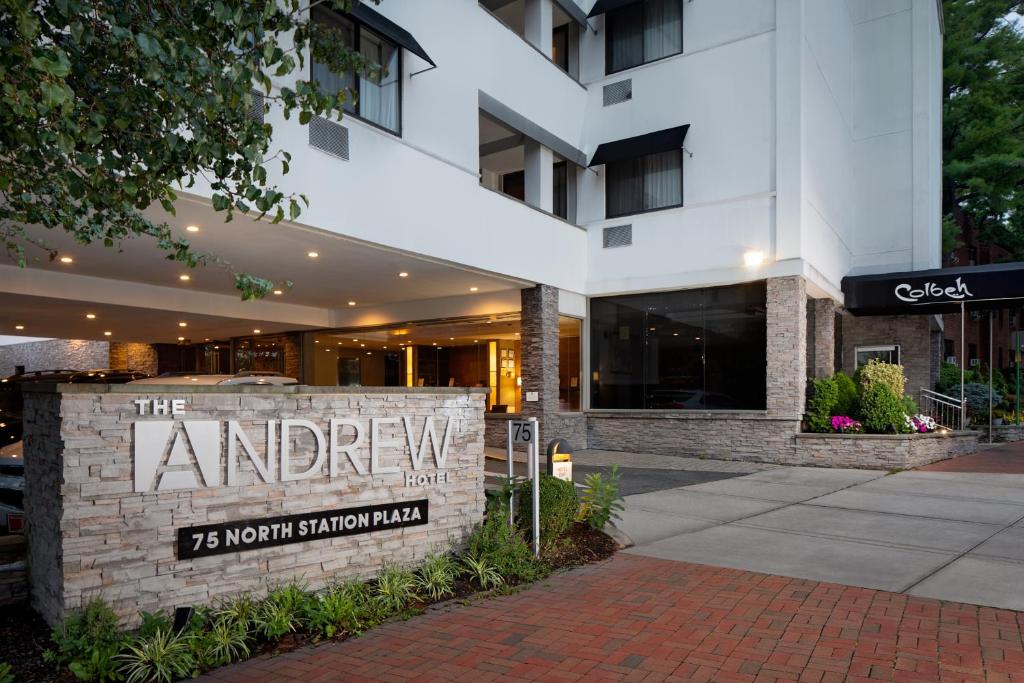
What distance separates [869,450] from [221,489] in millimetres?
13035

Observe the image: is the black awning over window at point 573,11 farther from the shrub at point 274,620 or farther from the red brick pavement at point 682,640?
the shrub at point 274,620

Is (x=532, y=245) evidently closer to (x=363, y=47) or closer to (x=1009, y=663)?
(x=363, y=47)

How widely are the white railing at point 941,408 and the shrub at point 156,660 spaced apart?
2028 cm

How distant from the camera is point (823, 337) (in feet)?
60.1

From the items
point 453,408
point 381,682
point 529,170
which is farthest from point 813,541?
point 529,170

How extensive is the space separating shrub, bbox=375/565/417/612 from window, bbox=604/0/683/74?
49.3 feet

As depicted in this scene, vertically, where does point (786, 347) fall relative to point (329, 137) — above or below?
below

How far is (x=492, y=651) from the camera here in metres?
4.77

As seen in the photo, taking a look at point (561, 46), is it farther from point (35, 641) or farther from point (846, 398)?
point (35, 641)

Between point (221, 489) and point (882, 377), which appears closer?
point (221, 489)

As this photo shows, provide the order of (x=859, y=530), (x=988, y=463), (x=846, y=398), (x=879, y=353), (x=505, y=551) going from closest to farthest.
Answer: (x=505, y=551) → (x=859, y=530) → (x=988, y=463) → (x=846, y=398) → (x=879, y=353)

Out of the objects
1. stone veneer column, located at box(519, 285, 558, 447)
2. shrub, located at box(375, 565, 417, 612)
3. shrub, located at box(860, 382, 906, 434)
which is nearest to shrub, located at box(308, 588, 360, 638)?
shrub, located at box(375, 565, 417, 612)

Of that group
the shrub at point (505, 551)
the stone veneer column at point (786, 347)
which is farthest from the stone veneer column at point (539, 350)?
the shrub at point (505, 551)

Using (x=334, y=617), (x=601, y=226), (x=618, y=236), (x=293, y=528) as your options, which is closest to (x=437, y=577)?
(x=334, y=617)
